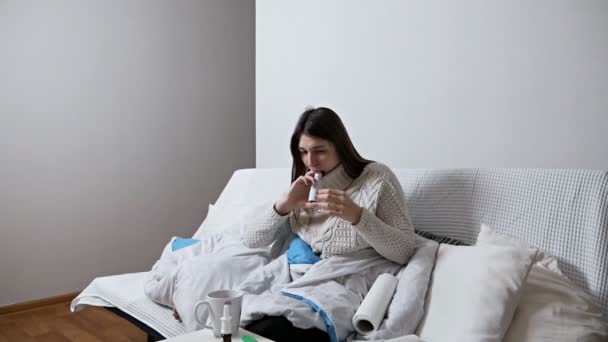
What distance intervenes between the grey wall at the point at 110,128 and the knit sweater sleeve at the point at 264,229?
2.04 meters

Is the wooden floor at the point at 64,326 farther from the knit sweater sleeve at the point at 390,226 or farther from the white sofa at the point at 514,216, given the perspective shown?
the knit sweater sleeve at the point at 390,226

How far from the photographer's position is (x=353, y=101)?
2.40 metres

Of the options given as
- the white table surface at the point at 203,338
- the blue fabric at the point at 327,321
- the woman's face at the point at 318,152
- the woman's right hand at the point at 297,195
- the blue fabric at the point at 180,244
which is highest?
the woman's face at the point at 318,152

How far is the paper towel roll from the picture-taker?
1.23m

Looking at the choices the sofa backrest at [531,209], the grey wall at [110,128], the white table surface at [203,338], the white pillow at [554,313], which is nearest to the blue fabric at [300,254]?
the sofa backrest at [531,209]

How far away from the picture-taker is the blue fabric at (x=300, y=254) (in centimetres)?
157

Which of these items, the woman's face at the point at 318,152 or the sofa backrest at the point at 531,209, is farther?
the woman's face at the point at 318,152

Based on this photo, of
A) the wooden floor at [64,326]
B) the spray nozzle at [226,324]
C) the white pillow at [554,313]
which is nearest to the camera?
the spray nozzle at [226,324]

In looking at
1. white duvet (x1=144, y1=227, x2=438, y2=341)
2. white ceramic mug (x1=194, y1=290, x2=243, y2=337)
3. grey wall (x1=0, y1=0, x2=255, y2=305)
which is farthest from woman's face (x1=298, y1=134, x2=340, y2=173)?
grey wall (x1=0, y1=0, x2=255, y2=305)

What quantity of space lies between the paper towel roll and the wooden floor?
1.67 meters

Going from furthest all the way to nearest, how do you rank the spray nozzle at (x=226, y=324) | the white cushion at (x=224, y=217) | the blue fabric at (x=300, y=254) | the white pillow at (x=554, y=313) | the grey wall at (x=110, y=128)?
the grey wall at (x=110, y=128)
the white cushion at (x=224, y=217)
the blue fabric at (x=300, y=254)
the white pillow at (x=554, y=313)
the spray nozzle at (x=226, y=324)

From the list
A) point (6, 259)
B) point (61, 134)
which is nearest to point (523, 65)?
point (61, 134)

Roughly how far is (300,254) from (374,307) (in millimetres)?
404

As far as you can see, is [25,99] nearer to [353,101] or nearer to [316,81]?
[316,81]
